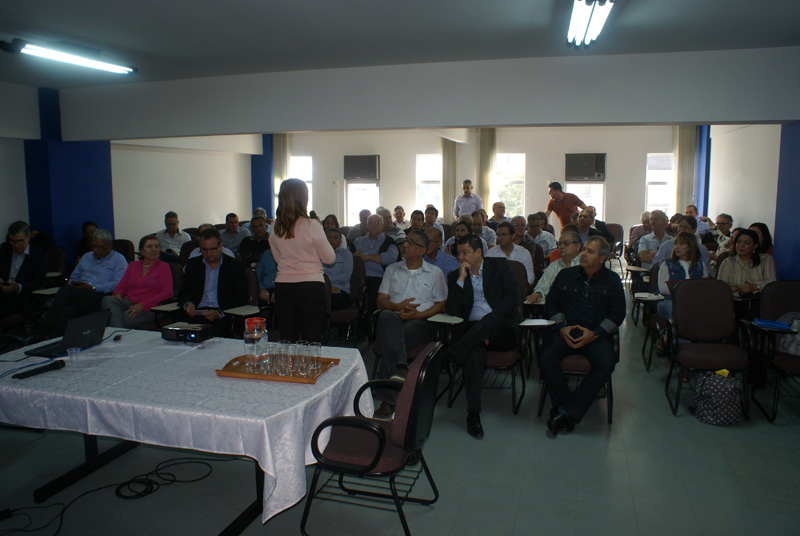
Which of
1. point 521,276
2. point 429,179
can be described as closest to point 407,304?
point 521,276

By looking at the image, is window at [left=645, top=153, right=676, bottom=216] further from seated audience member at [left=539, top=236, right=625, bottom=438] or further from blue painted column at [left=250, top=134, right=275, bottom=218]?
seated audience member at [left=539, top=236, right=625, bottom=438]

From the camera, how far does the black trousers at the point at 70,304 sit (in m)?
5.14

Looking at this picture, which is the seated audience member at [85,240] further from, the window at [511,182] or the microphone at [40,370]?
the window at [511,182]

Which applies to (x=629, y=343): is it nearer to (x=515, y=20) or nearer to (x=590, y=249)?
(x=590, y=249)

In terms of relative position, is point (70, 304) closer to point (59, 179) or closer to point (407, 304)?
point (407, 304)

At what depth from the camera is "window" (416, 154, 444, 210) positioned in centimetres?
1355

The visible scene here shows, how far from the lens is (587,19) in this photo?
4262 millimetres

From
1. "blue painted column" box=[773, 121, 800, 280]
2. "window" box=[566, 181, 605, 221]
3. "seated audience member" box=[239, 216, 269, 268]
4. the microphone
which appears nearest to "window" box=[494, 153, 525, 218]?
"window" box=[566, 181, 605, 221]

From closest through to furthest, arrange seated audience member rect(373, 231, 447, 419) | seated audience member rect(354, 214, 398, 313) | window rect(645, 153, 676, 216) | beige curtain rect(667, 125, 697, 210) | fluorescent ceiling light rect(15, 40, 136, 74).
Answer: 1. seated audience member rect(373, 231, 447, 419)
2. fluorescent ceiling light rect(15, 40, 136, 74)
3. seated audience member rect(354, 214, 398, 313)
4. beige curtain rect(667, 125, 697, 210)
5. window rect(645, 153, 676, 216)

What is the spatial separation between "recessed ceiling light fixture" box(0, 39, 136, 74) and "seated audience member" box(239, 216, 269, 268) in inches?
86.4

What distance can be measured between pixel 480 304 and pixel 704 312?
5.60 ft

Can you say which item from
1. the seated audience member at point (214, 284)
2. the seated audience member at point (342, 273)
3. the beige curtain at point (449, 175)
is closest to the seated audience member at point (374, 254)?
the seated audience member at point (342, 273)

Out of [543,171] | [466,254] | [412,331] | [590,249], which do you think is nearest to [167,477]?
[412,331]

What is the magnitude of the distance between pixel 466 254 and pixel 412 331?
722 mm
